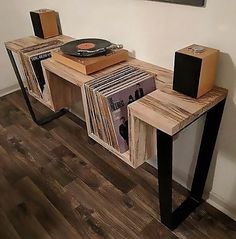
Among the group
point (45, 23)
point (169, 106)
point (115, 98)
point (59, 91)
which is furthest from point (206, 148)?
point (45, 23)

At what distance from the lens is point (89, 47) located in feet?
4.07

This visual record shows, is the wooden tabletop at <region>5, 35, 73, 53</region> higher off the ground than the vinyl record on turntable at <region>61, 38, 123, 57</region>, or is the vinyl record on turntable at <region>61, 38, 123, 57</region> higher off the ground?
the vinyl record on turntable at <region>61, 38, 123, 57</region>

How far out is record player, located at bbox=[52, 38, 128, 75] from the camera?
116 cm

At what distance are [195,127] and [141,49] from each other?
43 centimetres

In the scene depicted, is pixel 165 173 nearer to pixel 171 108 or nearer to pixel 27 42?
pixel 171 108

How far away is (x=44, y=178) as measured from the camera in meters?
1.51

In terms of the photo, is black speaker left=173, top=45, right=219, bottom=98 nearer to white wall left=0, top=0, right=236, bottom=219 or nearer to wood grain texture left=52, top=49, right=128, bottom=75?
white wall left=0, top=0, right=236, bottom=219

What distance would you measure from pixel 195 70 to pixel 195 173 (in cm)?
55

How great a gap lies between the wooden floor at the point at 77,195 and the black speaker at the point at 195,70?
654mm

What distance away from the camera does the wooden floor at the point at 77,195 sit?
121cm

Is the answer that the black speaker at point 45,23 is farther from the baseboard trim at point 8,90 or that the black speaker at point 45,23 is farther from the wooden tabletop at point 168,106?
the baseboard trim at point 8,90

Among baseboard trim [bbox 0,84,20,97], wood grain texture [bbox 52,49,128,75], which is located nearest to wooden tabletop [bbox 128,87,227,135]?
wood grain texture [bbox 52,49,128,75]

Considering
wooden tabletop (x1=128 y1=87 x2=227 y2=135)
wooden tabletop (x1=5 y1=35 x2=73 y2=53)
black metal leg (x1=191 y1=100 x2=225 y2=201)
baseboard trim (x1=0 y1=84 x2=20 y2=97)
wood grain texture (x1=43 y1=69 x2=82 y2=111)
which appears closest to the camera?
wooden tabletop (x1=128 y1=87 x2=227 y2=135)

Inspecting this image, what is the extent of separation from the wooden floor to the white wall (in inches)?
6.9
